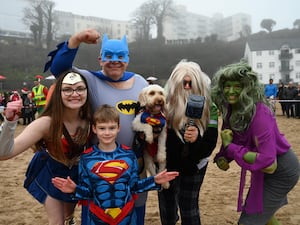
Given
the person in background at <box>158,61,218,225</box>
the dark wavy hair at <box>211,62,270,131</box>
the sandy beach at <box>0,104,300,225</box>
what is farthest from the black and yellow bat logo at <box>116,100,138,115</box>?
the sandy beach at <box>0,104,300,225</box>

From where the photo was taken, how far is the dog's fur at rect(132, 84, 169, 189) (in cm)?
265

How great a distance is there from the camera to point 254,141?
2580mm

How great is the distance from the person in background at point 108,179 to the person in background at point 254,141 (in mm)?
667

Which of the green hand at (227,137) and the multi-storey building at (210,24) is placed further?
the multi-storey building at (210,24)

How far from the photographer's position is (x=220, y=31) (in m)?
98.9

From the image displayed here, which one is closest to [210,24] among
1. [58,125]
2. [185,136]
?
[185,136]

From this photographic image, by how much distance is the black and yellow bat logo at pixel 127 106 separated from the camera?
270cm

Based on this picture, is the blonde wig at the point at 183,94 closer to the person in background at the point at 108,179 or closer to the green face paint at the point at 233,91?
the green face paint at the point at 233,91

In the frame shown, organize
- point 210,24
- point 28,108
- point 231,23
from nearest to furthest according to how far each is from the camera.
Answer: point 28,108
point 231,23
point 210,24

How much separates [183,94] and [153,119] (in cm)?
33

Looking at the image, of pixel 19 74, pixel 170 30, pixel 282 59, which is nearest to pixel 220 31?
pixel 170 30

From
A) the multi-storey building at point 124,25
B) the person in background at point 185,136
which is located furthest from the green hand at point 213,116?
the multi-storey building at point 124,25

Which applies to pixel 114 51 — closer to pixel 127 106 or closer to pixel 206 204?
pixel 127 106

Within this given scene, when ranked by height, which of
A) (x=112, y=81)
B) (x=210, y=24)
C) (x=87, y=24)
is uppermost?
(x=210, y=24)
